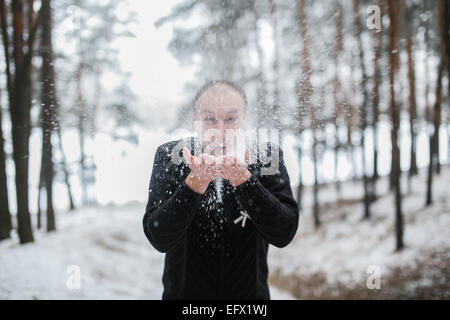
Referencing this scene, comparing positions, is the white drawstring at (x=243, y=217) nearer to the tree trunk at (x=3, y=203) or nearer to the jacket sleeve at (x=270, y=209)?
the jacket sleeve at (x=270, y=209)

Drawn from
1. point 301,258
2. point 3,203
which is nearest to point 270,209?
point 3,203

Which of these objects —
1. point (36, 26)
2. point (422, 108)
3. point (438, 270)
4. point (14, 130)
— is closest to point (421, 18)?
point (422, 108)

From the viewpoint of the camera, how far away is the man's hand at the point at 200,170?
1.34m

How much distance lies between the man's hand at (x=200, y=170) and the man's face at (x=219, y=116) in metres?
0.17

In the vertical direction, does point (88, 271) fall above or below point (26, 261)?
below

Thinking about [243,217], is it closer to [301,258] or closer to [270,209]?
[270,209]

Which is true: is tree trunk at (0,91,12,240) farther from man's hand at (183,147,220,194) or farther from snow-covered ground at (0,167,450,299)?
man's hand at (183,147,220,194)

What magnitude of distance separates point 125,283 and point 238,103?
6.21 metres

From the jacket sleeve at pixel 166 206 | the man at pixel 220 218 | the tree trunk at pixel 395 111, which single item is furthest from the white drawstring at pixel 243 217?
the tree trunk at pixel 395 111

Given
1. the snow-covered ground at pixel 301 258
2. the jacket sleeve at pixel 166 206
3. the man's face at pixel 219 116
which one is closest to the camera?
the jacket sleeve at pixel 166 206

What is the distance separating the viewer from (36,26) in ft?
18.1

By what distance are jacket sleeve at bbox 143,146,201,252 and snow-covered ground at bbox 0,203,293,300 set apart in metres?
2.21

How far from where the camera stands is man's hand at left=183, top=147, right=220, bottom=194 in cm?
134
